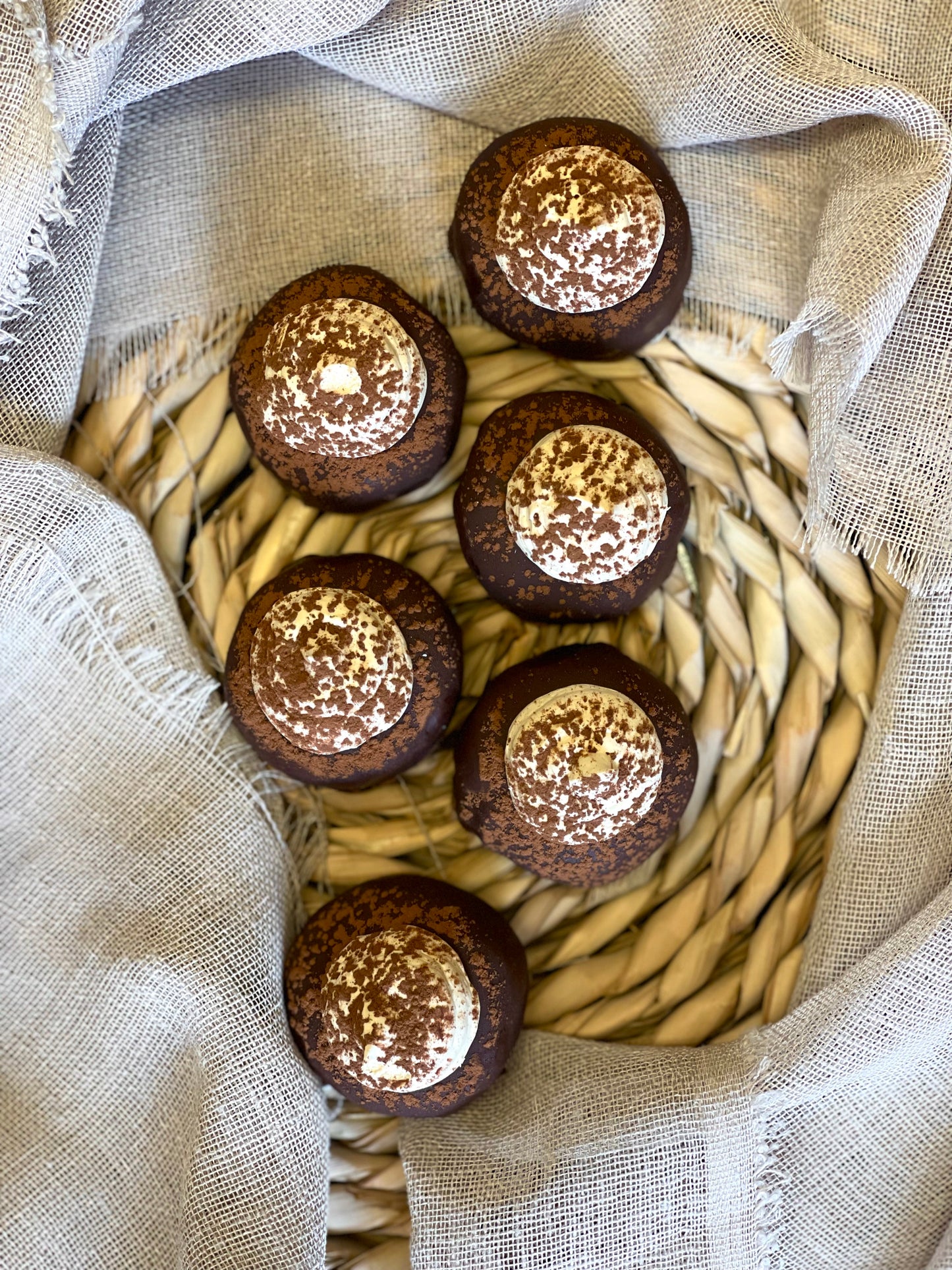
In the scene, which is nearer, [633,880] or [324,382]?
[324,382]

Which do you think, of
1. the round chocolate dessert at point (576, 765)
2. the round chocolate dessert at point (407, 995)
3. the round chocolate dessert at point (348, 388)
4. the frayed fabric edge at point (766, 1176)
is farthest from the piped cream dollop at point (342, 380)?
the frayed fabric edge at point (766, 1176)

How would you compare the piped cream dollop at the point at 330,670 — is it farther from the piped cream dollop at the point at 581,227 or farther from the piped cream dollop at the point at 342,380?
the piped cream dollop at the point at 581,227

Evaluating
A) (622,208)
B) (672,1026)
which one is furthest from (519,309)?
(672,1026)

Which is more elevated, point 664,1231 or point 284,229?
point 284,229

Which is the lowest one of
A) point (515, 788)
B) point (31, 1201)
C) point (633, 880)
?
point (31, 1201)

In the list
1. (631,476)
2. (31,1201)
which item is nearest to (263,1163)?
(31,1201)

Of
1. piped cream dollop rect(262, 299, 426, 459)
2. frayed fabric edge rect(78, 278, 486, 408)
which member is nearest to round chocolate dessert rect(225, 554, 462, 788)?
piped cream dollop rect(262, 299, 426, 459)

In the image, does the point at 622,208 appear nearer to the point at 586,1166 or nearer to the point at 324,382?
the point at 324,382
